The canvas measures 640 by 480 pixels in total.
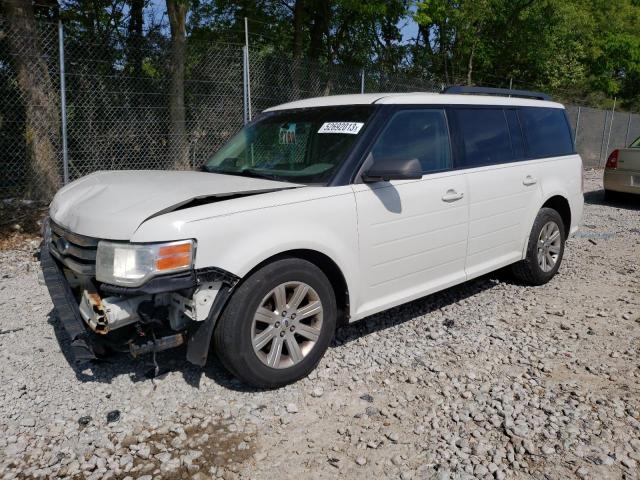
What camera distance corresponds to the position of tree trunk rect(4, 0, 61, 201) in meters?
7.29

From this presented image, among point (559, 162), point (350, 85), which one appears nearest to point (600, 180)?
point (350, 85)

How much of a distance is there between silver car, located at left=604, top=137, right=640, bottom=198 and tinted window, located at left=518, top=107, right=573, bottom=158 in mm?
5511

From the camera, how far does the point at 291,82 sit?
984 cm

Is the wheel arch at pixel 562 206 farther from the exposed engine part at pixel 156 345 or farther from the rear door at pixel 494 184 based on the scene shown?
the exposed engine part at pixel 156 345

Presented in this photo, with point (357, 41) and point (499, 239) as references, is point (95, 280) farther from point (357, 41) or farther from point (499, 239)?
point (357, 41)

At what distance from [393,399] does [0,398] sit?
2.36 metres

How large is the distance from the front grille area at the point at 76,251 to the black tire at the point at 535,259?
12.8ft

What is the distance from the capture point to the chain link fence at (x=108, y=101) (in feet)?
25.2

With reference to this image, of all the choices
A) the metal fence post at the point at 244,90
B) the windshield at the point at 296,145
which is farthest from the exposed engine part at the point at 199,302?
the metal fence post at the point at 244,90

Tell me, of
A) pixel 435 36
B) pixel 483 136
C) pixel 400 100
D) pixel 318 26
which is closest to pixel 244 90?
pixel 483 136

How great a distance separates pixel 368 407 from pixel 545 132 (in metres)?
3.55

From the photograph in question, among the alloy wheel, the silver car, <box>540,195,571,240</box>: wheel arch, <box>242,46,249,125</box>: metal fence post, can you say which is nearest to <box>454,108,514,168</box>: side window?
<box>540,195,571,240</box>: wheel arch

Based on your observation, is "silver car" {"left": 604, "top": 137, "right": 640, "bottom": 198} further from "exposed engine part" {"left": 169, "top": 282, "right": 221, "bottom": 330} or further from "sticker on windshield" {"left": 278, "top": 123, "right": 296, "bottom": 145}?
"exposed engine part" {"left": 169, "top": 282, "right": 221, "bottom": 330}

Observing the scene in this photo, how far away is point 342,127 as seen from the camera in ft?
12.3
